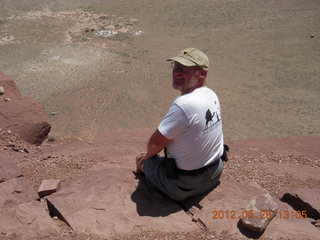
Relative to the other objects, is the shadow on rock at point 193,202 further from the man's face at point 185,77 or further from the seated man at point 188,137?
the man's face at point 185,77

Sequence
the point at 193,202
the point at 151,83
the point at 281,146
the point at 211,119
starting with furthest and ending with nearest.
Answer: the point at 151,83, the point at 281,146, the point at 193,202, the point at 211,119

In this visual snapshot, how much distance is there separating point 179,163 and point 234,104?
6.39 meters

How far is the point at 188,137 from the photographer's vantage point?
3.69m

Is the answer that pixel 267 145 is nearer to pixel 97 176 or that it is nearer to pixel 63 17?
pixel 97 176

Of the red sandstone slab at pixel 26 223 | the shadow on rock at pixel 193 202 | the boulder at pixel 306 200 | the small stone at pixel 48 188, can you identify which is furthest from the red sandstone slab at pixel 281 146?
the red sandstone slab at pixel 26 223

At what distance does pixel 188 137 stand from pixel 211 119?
28cm

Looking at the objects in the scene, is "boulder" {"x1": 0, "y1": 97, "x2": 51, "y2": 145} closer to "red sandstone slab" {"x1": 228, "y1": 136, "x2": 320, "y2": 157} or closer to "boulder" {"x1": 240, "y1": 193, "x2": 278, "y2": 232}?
"red sandstone slab" {"x1": 228, "y1": 136, "x2": 320, "y2": 157}

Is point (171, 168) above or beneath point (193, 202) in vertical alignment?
above

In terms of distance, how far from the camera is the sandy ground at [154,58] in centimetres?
940

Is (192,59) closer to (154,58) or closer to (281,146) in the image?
(281,146)

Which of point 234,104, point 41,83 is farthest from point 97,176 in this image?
point 41,83

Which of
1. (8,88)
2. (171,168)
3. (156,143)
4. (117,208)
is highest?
(156,143)

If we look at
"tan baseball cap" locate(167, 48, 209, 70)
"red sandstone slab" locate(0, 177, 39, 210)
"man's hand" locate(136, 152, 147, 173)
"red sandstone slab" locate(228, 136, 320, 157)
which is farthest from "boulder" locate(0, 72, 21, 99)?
"tan baseball cap" locate(167, 48, 209, 70)

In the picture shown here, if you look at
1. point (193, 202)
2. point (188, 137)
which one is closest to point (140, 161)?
point (193, 202)
